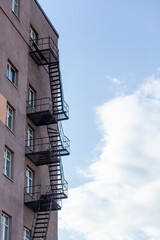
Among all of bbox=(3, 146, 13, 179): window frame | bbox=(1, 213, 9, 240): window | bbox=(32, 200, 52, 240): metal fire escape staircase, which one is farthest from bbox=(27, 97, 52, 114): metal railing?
bbox=(1, 213, 9, 240): window

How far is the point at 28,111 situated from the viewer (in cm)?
3466

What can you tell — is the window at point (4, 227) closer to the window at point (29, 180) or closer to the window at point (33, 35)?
the window at point (29, 180)

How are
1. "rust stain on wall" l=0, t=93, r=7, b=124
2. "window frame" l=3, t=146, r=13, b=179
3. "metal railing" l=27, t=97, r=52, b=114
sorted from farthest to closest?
"metal railing" l=27, t=97, r=52, b=114 → "rust stain on wall" l=0, t=93, r=7, b=124 → "window frame" l=3, t=146, r=13, b=179

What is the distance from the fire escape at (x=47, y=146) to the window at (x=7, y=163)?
187cm

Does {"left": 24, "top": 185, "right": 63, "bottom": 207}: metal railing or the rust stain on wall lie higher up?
the rust stain on wall

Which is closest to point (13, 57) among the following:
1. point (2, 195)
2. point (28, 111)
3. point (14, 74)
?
point (14, 74)

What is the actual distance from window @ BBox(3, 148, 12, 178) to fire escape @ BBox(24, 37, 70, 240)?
1.87 m

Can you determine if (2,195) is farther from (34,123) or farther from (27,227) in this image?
(34,123)

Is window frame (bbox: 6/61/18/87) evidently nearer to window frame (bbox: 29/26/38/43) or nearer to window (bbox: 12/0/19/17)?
window (bbox: 12/0/19/17)

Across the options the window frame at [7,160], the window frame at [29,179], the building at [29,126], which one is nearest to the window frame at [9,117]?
the building at [29,126]

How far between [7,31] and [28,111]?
522 cm

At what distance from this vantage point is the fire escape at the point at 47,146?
32875 millimetres

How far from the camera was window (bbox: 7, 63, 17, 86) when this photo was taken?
1309 inches

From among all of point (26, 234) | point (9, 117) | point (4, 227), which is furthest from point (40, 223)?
point (9, 117)
